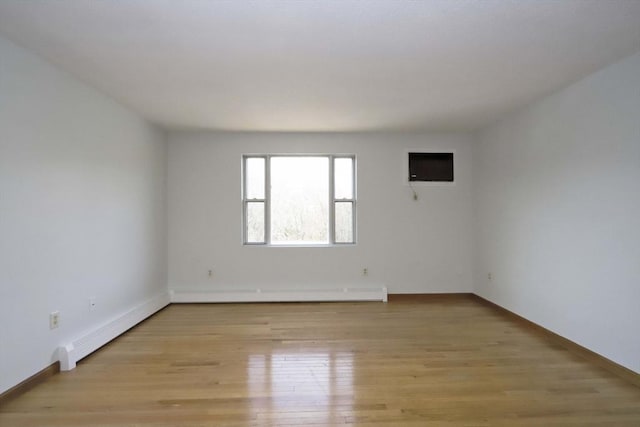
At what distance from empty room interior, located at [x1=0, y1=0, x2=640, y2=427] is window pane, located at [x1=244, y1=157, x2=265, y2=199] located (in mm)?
30

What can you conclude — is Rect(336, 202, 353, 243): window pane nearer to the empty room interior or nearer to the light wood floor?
the empty room interior

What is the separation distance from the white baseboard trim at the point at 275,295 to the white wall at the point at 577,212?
1.76 metres

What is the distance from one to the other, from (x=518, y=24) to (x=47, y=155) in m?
3.47

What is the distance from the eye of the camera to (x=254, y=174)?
523cm

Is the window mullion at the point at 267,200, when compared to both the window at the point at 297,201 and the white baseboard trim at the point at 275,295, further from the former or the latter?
the white baseboard trim at the point at 275,295

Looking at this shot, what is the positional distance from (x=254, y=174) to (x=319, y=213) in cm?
114

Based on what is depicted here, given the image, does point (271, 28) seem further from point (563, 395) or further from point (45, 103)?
point (563, 395)

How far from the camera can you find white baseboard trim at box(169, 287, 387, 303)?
4.98 metres

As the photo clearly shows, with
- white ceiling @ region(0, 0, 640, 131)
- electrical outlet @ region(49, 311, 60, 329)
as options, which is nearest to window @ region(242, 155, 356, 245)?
white ceiling @ region(0, 0, 640, 131)

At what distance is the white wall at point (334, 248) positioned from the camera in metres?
5.08

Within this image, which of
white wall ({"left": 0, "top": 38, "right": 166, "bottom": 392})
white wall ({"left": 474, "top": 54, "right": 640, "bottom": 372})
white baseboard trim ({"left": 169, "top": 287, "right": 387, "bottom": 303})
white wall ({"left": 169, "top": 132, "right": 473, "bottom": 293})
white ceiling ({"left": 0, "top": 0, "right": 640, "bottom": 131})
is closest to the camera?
Result: white ceiling ({"left": 0, "top": 0, "right": 640, "bottom": 131})

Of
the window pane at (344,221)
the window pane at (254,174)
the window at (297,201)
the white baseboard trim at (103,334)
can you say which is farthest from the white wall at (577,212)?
the white baseboard trim at (103,334)

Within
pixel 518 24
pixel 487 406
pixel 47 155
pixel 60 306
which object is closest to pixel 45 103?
pixel 47 155

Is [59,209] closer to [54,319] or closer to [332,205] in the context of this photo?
[54,319]
